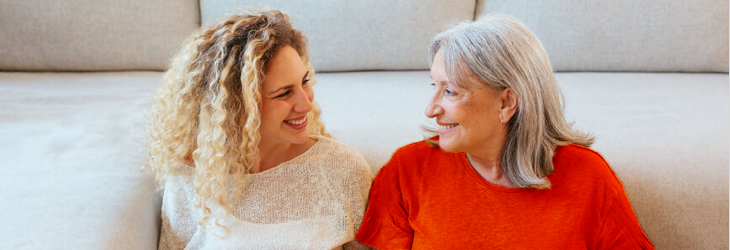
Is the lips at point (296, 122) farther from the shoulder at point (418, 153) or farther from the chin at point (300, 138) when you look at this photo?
the shoulder at point (418, 153)

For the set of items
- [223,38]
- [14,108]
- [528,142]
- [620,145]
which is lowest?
[14,108]

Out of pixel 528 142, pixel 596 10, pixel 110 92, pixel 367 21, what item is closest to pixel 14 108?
pixel 110 92

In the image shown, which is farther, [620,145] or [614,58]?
[614,58]

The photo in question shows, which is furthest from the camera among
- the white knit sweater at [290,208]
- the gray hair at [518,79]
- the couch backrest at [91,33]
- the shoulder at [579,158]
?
the couch backrest at [91,33]

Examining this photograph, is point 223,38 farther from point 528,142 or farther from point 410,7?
point 410,7

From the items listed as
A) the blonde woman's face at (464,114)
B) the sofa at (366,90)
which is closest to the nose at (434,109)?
the blonde woman's face at (464,114)

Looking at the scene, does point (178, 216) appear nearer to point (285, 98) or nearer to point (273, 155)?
point (273, 155)

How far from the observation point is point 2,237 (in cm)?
123

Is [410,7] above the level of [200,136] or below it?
above

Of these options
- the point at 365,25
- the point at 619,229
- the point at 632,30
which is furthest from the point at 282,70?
the point at 632,30

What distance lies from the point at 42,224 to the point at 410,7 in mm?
1405

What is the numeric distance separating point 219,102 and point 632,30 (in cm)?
160

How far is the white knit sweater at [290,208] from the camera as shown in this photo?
1359 mm

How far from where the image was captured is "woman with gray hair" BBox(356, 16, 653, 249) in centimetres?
116
